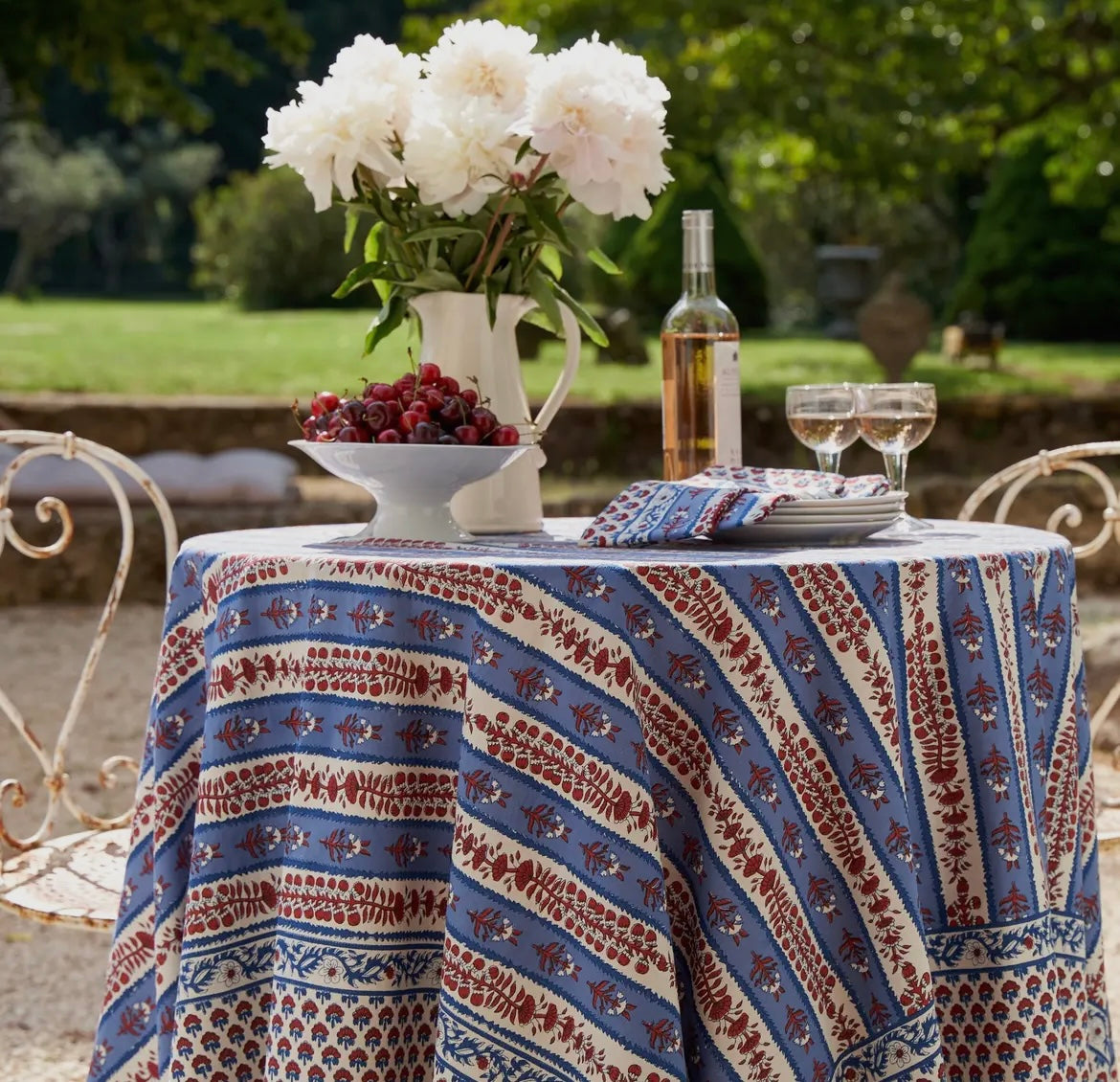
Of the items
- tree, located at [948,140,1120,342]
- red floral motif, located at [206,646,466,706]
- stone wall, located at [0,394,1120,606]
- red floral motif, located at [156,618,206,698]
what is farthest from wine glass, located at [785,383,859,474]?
tree, located at [948,140,1120,342]

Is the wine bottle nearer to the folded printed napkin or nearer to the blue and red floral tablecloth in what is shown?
the folded printed napkin

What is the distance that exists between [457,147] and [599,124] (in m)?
0.16

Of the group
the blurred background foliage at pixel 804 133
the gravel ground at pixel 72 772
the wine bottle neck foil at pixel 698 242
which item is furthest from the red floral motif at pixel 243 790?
the blurred background foliage at pixel 804 133

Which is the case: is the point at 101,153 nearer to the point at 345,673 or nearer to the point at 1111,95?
the point at 1111,95

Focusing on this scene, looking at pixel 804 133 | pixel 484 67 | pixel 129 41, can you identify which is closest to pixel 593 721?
pixel 484 67

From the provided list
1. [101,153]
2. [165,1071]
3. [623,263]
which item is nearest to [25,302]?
[101,153]

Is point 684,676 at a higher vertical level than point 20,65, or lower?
lower

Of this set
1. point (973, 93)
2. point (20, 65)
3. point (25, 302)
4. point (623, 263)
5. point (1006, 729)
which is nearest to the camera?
point (1006, 729)

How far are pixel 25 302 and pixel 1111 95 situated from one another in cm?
2075

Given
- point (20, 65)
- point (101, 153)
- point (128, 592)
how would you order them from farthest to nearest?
1. point (101, 153)
2. point (20, 65)
3. point (128, 592)

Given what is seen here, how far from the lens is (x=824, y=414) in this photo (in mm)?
1975

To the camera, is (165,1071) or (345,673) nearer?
(345,673)

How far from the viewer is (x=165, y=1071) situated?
175cm

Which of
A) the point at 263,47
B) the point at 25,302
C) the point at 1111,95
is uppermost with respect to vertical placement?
the point at 263,47
